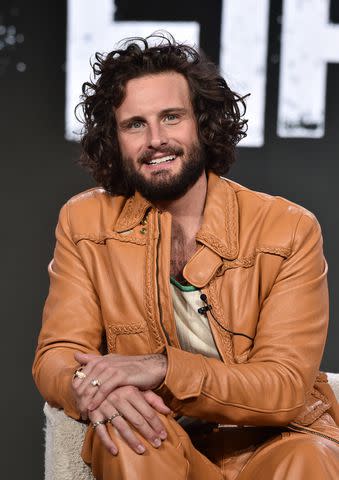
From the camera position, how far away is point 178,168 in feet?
9.29

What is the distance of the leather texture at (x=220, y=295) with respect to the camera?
2496 mm

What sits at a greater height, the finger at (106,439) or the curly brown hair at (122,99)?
the curly brown hair at (122,99)

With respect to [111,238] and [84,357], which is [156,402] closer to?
[84,357]

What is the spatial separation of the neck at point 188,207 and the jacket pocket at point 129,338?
0.40 m

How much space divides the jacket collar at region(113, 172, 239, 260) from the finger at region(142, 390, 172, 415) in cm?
55

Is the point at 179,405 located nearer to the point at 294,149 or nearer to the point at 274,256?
the point at 274,256

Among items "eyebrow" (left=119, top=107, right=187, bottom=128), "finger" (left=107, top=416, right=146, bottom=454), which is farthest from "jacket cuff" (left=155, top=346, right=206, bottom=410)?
"eyebrow" (left=119, top=107, right=187, bottom=128)

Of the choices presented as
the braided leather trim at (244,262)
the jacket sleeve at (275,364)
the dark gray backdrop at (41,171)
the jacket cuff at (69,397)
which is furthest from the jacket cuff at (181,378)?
the dark gray backdrop at (41,171)

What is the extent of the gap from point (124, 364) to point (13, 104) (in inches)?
88.6

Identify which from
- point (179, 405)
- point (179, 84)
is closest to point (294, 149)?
point (179, 84)

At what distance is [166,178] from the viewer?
282 cm

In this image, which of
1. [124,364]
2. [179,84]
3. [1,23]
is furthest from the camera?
[1,23]

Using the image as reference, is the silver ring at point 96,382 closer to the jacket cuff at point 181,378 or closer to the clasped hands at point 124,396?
the clasped hands at point 124,396

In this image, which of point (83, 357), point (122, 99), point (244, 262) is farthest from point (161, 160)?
point (83, 357)
